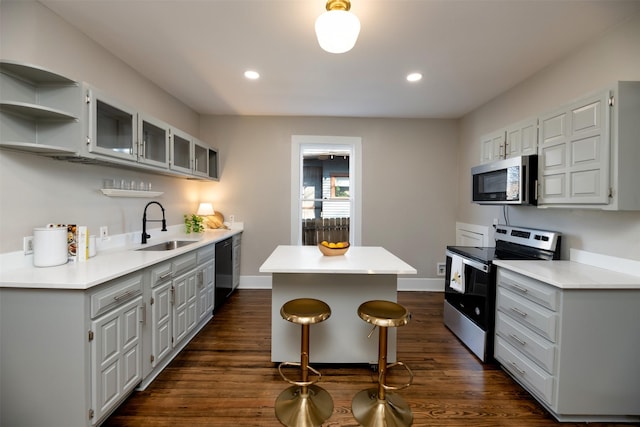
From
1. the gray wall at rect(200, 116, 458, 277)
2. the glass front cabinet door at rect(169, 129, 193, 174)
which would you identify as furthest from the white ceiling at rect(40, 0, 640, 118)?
the gray wall at rect(200, 116, 458, 277)

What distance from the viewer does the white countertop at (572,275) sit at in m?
1.65

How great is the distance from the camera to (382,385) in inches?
68.6

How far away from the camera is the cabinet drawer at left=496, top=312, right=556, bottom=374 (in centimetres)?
175

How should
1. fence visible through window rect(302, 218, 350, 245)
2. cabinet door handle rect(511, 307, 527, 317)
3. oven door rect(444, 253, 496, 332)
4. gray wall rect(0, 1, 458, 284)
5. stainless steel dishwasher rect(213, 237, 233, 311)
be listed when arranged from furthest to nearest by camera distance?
fence visible through window rect(302, 218, 350, 245)
gray wall rect(0, 1, 458, 284)
stainless steel dishwasher rect(213, 237, 233, 311)
oven door rect(444, 253, 496, 332)
cabinet door handle rect(511, 307, 527, 317)

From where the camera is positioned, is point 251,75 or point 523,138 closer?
point 523,138

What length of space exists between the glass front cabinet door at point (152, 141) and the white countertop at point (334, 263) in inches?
55.1

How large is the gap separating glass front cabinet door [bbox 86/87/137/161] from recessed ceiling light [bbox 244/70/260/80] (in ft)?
3.65

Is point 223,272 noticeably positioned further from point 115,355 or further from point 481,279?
point 481,279

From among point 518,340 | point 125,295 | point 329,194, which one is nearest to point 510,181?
point 518,340

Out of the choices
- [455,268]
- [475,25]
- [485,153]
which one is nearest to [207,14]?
[475,25]

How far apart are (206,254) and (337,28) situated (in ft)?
7.92

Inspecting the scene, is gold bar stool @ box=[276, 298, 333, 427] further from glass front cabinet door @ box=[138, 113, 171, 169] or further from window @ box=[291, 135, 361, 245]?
window @ box=[291, 135, 361, 245]

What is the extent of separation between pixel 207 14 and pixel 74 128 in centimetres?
116

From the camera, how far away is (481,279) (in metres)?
2.38
